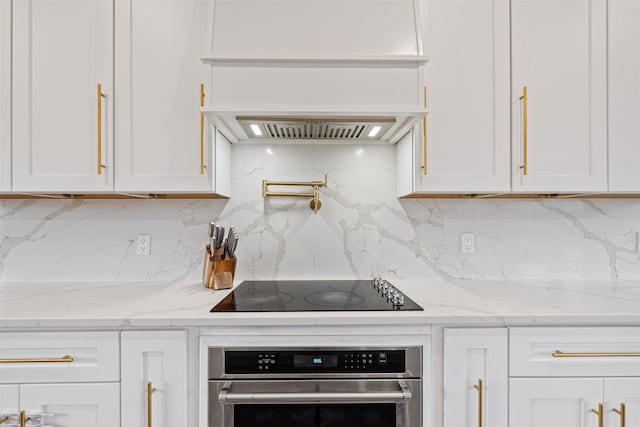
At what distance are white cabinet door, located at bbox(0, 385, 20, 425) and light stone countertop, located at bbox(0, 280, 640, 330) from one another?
194 millimetres

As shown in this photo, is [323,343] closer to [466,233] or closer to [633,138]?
[466,233]

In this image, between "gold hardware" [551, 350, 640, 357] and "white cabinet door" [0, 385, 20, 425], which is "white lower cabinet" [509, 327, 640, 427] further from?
"white cabinet door" [0, 385, 20, 425]

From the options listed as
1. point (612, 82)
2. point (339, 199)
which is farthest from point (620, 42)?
point (339, 199)

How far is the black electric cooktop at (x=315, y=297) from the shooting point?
1229 mm

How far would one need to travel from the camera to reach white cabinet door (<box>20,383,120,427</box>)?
111 cm

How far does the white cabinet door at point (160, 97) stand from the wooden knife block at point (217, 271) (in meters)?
0.31

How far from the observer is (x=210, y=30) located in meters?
1.26

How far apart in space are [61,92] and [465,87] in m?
1.59

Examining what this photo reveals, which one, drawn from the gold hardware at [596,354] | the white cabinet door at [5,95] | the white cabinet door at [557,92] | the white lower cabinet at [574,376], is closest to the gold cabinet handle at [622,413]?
the white lower cabinet at [574,376]

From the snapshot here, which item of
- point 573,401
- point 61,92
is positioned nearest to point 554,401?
point 573,401

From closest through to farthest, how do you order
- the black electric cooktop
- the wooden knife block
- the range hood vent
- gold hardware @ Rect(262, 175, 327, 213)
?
the black electric cooktop < the range hood vent < the wooden knife block < gold hardware @ Rect(262, 175, 327, 213)

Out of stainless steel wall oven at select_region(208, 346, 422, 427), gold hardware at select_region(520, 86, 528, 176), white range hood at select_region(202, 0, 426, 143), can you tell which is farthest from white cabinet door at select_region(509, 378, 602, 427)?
white range hood at select_region(202, 0, 426, 143)

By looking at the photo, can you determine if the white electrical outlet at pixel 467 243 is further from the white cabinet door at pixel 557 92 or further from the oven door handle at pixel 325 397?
the oven door handle at pixel 325 397

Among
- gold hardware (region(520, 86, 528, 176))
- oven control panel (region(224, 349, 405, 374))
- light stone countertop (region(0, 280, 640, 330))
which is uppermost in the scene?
gold hardware (region(520, 86, 528, 176))
